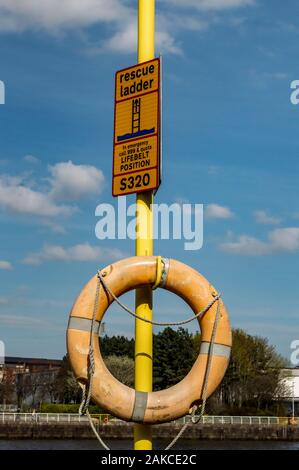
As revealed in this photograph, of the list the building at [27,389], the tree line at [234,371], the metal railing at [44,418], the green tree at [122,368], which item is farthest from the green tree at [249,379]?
the building at [27,389]

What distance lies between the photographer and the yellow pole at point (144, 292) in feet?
27.0

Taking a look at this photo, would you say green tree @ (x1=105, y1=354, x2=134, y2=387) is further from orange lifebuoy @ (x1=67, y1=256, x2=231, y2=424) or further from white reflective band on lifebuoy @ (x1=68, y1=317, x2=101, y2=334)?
white reflective band on lifebuoy @ (x1=68, y1=317, x2=101, y2=334)

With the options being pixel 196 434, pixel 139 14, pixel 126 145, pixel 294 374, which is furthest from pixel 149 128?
pixel 294 374

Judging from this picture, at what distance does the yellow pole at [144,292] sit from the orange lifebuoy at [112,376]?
20cm

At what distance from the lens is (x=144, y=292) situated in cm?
845

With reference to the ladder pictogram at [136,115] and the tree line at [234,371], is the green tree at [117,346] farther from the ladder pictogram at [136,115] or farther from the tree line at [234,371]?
the ladder pictogram at [136,115]

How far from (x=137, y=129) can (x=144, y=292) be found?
193 centimetres

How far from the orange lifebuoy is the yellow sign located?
0.95 metres

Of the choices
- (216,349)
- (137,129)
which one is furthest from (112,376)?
(137,129)

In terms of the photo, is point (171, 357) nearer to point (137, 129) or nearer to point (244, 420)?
point (244, 420)
